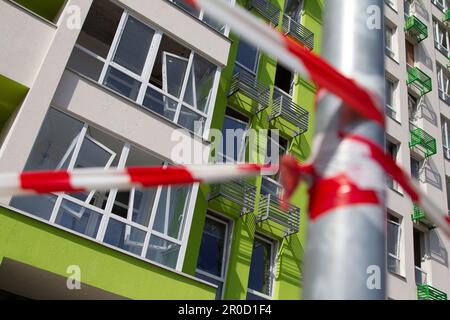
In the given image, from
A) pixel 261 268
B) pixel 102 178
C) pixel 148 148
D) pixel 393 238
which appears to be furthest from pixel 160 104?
pixel 102 178

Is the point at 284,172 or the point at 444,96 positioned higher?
the point at 444,96

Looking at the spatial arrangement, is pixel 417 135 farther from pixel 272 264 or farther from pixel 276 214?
pixel 272 264

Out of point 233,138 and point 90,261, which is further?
point 233,138

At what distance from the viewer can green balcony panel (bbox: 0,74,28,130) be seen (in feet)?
33.1

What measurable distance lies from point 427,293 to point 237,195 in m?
8.19

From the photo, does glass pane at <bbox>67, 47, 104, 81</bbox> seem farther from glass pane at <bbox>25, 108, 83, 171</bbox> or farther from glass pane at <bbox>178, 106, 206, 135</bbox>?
glass pane at <bbox>178, 106, 206, 135</bbox>

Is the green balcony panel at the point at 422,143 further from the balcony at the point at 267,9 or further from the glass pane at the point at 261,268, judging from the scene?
the glass pane at the point at 261,268

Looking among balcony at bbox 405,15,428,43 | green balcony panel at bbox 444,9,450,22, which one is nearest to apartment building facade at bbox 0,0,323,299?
balcony at bbox 405,15,428,43

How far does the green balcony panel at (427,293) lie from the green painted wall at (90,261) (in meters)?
10.0

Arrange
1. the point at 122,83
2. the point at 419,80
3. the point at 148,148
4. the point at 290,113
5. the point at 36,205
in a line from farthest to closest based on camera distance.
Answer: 1. the point at 419,80
2. the point at 290,113
3. the point at 122,83
4. the point at 148,148
5. the point at 36,205

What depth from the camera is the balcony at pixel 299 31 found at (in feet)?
63.9

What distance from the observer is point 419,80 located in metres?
23.3

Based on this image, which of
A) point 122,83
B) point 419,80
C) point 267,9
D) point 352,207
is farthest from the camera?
point 419,80

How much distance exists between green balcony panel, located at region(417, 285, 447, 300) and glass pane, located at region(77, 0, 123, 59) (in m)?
12.7
